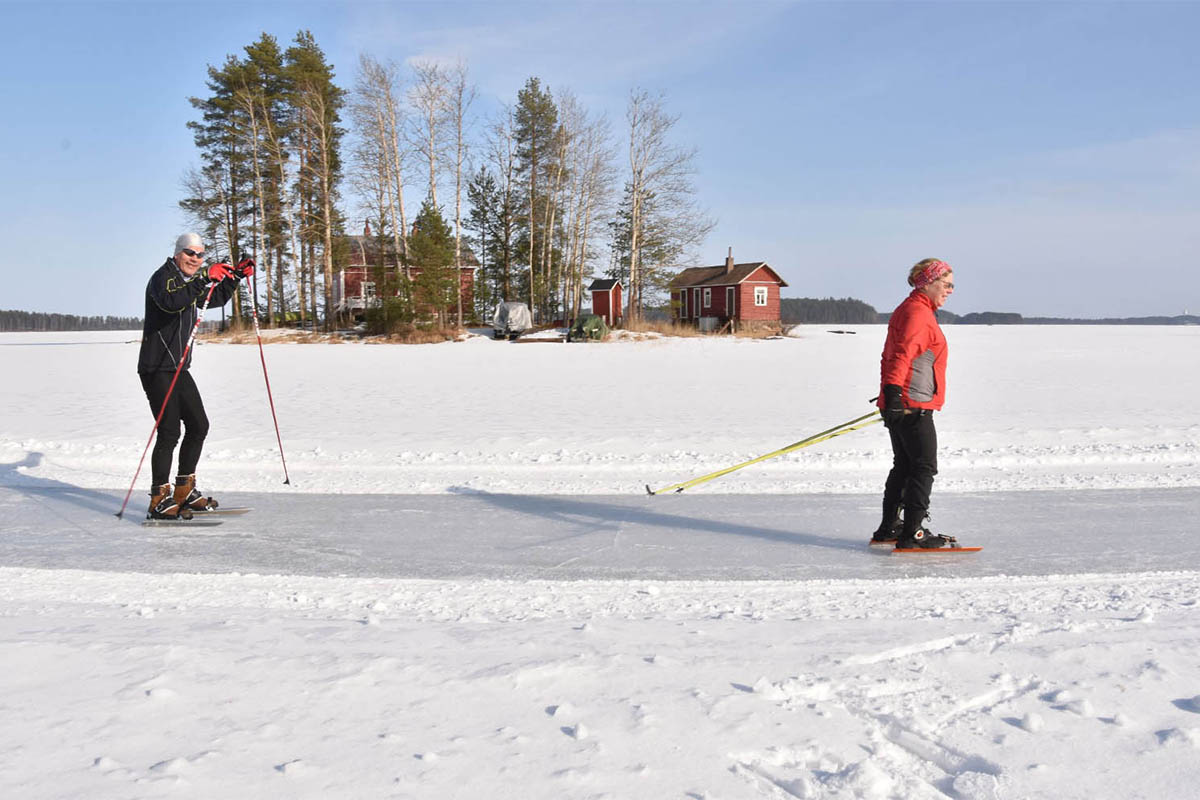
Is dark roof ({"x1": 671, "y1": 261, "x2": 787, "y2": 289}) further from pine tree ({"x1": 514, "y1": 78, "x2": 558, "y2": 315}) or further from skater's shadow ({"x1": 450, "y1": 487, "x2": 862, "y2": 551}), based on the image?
skater's shadow ({"x1": 450, "y1": 487, "x2": 862, "y2": 551})

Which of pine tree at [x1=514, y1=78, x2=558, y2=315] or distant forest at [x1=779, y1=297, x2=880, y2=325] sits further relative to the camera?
distant forest at [x1=779, y1=297, x2=880, y2=325]

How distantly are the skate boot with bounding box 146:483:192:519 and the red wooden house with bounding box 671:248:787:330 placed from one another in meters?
49.4

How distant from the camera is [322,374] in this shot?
71.1 feet

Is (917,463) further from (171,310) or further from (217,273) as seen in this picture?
(171,310)

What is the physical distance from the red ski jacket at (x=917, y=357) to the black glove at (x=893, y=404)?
31mm

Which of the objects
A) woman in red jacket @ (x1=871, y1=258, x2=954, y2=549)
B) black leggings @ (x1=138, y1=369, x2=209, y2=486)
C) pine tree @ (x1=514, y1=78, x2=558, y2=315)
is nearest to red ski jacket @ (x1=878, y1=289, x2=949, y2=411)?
woman in red jacket @ (x1=871, y1=258, x2=954, y2=549)

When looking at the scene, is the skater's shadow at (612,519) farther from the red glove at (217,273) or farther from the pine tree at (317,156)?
the pine tree at (317,156)

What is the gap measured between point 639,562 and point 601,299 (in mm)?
50524

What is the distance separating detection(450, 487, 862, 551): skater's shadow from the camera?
5.80 metres

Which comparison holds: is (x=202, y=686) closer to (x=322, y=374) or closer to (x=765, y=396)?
(x=765, y=396)

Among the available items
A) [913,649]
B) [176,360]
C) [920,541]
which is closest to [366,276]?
[176,360]

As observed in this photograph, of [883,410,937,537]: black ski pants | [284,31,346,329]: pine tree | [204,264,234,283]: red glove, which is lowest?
[883,410,937,537]: black ski pants

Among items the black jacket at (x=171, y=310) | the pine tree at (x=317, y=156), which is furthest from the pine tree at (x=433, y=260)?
the black jacket at (x=171, y=310)

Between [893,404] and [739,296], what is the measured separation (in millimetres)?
53403
